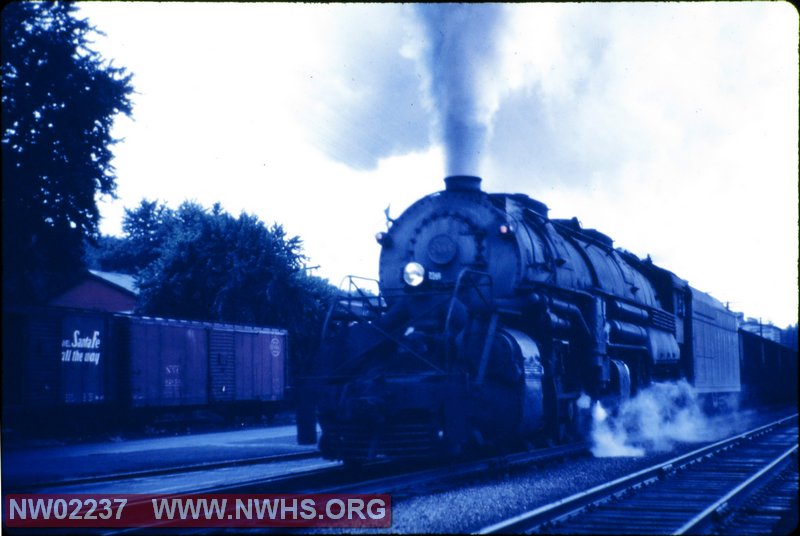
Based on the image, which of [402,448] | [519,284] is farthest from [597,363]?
[402,448]

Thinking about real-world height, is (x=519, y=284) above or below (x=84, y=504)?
above

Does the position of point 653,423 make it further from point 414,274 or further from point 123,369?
point 123,369

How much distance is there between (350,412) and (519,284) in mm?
2965

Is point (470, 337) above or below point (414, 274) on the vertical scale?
below

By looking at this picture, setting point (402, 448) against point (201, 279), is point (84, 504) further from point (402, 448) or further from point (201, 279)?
point (201, 279)

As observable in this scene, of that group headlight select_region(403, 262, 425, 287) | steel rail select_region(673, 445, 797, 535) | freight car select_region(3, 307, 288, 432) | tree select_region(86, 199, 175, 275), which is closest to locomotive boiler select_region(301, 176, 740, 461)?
headlight select_region(403, 262, 425, 287)

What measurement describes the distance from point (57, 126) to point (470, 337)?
9143 millimetres

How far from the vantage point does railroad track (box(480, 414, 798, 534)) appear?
22.3ft

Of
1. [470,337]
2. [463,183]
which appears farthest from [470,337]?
[463,183]

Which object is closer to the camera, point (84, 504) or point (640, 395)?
point (84, 504)

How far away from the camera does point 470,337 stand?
993 centimetres

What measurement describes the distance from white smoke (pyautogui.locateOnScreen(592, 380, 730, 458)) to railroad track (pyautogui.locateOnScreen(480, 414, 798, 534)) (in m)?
1.55

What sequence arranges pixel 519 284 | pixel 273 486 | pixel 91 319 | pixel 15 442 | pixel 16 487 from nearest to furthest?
1. pixel 273 486
2. pixel 16 487
3. pixel 519 284
4. pixel 15 442
5. pixel 91 319

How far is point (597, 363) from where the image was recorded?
40.2ft
